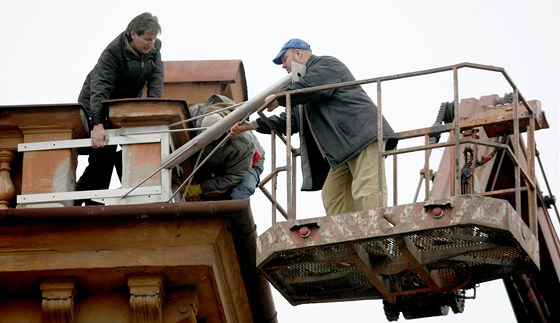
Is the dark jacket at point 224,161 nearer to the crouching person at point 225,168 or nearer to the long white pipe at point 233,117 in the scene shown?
the crouching person at point 225,168

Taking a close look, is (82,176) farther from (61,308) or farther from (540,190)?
(540,190)

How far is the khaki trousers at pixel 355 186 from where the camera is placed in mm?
16750

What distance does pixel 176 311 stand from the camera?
1677cm

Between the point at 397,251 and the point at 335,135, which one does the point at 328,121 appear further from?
the point at 397,251

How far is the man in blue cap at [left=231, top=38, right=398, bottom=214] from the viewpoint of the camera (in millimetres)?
16906

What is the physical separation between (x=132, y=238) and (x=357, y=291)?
2.26m

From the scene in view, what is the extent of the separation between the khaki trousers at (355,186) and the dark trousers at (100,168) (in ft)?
6.53

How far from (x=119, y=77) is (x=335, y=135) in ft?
7.71

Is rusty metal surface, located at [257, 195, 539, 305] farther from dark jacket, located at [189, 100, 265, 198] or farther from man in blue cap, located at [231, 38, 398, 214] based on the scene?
dark jacket, located at [189, 100, 265, 198]

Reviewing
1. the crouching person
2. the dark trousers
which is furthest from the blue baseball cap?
the dark trousers

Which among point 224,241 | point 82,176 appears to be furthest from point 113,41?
point 224,241

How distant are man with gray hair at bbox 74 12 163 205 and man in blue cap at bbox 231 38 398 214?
1.11m

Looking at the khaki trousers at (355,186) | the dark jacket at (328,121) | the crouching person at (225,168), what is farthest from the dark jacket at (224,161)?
the khaki trousers at (355,186)

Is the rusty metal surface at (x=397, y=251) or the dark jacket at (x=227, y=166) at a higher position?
the dark jacket at (x=227, y=166)
